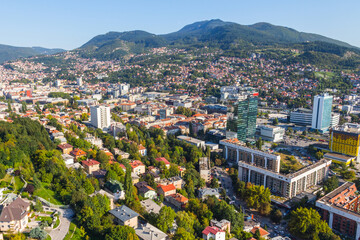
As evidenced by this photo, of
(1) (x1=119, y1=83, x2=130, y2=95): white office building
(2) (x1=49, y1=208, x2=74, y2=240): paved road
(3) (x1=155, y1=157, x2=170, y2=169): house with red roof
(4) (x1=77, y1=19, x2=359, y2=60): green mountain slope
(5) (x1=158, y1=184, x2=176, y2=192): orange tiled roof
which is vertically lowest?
(5) (x1=158, y1=184, x2=176, y2=192): orange tiled roof

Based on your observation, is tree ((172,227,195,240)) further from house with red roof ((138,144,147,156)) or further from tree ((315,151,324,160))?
tree ((315,151,324,160))

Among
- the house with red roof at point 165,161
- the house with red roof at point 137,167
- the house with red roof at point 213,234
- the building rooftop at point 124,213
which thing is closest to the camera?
the building rooftop at point 124,213

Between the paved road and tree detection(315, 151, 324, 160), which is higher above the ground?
the paved road

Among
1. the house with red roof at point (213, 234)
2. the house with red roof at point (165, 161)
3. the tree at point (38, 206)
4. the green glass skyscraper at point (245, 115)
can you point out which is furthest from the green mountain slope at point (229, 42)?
the tree at point (38, 206)

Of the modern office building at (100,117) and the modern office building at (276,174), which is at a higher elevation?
the modern office building at (100,117)

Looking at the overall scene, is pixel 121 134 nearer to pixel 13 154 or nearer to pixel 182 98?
pixel 13 154

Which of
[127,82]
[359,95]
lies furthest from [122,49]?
[359,95]

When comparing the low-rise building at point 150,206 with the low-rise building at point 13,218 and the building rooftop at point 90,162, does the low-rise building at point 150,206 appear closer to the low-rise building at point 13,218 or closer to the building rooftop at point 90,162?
the building rooftop at point 90,162

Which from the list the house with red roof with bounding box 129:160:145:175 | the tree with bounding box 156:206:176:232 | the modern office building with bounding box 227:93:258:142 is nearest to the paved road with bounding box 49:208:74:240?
the tree with bounding box 156:206:176:232
